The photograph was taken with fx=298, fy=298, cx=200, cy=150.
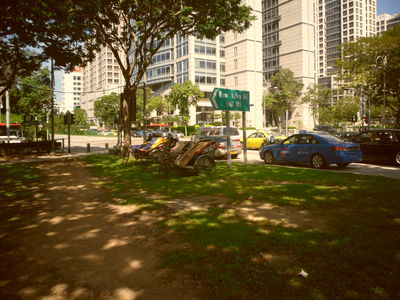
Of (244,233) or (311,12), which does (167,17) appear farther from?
(311,12)

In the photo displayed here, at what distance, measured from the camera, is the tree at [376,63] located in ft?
81.0

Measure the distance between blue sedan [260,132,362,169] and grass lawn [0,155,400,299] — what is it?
9.67ft

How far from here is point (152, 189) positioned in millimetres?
8508

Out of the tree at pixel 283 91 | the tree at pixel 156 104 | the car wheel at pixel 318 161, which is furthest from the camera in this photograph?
the tree at pixel 283 91

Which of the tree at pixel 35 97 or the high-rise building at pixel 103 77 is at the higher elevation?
the high-rise building at pixel 103 77

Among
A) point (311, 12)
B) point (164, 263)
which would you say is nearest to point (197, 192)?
point (164, 263)

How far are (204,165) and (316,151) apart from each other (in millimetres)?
5115

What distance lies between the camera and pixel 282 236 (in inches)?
174

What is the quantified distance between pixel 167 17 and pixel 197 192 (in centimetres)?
1071

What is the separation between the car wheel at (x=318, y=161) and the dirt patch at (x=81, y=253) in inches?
344

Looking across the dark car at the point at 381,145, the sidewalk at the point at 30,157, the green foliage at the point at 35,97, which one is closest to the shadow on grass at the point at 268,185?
the dark car at the point at 381,145

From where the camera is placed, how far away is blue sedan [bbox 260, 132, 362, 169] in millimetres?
11742

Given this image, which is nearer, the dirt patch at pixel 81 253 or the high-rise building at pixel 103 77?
the dirt patch at pixel 81 253

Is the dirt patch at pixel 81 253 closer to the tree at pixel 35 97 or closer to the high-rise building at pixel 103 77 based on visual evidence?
the tree at pixel 35 97
